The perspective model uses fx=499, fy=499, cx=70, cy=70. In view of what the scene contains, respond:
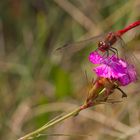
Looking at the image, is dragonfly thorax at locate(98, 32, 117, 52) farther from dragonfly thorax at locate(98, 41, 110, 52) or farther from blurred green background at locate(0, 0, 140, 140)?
blurred green background at locate(0, 0, 140, 140)

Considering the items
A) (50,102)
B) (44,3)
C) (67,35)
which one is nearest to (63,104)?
(50,102)

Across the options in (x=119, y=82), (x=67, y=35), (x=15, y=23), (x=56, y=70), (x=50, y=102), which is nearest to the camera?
(x=119, y=82)

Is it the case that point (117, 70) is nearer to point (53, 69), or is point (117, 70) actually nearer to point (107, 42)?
point (107, 42)

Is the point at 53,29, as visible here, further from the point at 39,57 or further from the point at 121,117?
the point at 121,117

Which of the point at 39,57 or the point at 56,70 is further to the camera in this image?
the point at 39,57

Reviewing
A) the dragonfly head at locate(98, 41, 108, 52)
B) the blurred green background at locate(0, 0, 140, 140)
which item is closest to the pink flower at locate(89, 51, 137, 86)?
the dragonfly head at locate(98, 41, 108, 52)

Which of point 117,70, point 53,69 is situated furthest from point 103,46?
point 53,69
